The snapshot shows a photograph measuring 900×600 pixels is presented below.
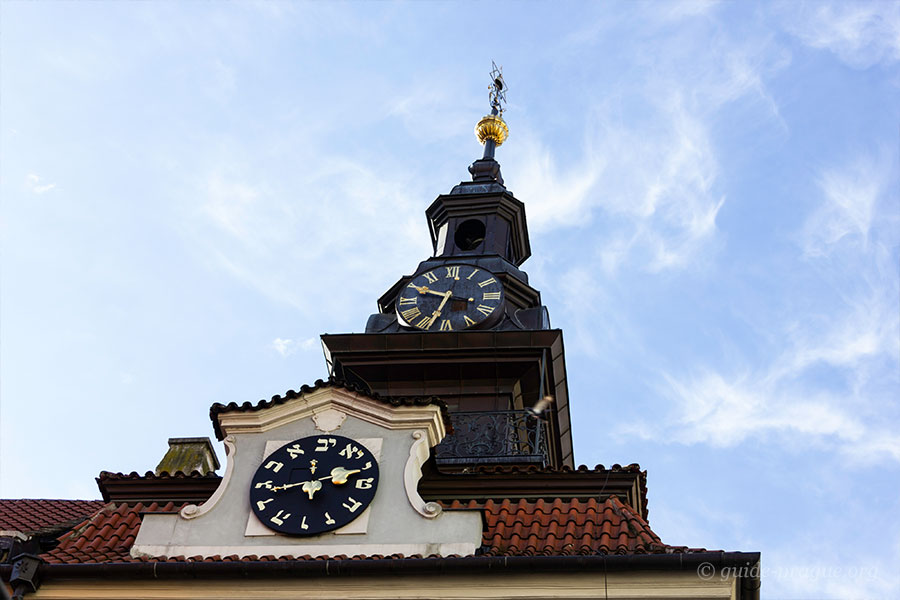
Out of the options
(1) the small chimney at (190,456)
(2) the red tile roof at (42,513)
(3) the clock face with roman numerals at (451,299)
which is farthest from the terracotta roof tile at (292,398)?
(3) the clock face with roman numerals at (451,299)

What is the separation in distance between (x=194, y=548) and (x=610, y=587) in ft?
14.6

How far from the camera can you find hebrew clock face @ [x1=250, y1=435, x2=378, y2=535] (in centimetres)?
1445

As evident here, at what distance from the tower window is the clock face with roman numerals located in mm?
2395

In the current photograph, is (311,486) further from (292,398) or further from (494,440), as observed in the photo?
(494,440)

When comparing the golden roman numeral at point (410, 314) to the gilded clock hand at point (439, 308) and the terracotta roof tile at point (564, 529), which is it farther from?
the terracotta roof tile at point (564, 529)

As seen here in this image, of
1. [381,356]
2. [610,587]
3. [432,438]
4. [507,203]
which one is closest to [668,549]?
[610,587]

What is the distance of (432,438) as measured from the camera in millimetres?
15578

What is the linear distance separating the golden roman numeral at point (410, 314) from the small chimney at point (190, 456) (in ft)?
13.1

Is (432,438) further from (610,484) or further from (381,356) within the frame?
(381,356)

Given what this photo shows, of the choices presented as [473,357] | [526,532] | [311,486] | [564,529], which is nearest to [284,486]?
[311,486]

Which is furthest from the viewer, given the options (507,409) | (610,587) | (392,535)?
(507,409)

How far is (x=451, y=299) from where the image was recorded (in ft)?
75.2

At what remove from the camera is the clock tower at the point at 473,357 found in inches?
758

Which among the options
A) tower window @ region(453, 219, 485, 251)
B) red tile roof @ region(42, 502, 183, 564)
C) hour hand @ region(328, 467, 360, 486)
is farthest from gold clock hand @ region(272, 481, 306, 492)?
tower window @ region(453, 219, 485, 251)
